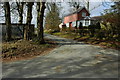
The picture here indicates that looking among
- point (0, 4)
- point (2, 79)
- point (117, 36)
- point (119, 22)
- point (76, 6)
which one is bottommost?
point (2, 79)

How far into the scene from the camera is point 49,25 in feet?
153

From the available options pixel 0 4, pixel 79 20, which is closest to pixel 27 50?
pixel 0 4

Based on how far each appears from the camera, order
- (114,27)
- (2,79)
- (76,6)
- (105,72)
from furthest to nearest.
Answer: (76,6)
(114,27)
(105,72)
(2,79)

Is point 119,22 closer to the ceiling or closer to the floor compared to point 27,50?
closer to the ceiling

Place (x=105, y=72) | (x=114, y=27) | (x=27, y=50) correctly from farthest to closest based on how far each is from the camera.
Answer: (x=114, y=27)
(x=27, y=50)
(x=105, y=72)

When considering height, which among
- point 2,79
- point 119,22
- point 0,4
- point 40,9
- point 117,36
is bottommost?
point 2,79

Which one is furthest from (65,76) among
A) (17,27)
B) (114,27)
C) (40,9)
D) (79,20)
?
(79,20)

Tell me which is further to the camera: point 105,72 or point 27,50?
point 27,50

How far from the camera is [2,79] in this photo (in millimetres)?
5867

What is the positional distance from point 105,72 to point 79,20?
3472cm

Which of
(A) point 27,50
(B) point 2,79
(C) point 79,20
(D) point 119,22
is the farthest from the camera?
(C) point 79,20

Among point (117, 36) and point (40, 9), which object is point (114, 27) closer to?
point (117, 36)

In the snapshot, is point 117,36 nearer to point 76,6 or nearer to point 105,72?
point 105,72

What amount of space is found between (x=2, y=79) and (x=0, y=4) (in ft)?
44.7
